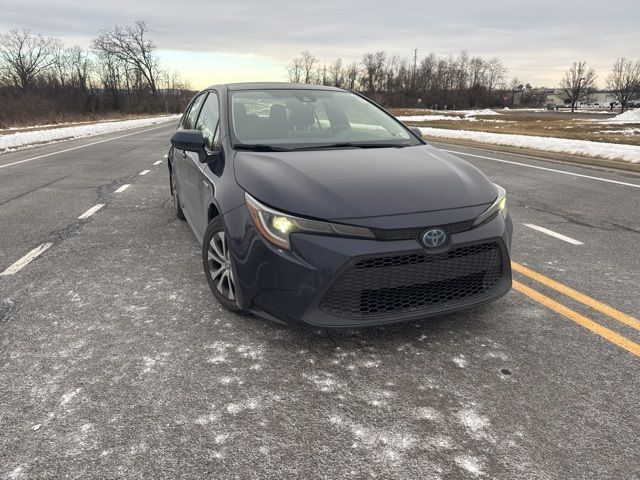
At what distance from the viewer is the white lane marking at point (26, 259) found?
14.4ft

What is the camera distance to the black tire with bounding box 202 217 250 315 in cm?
336

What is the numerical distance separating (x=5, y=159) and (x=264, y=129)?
12.8 metres

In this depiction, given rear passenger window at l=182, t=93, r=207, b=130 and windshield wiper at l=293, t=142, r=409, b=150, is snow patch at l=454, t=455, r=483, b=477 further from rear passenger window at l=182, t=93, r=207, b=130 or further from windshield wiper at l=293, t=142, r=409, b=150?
rear passenger window at l=182, t=93, r=207, b=130

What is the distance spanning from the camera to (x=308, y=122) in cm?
429

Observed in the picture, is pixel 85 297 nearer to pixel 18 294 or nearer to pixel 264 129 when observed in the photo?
pixel 18 294

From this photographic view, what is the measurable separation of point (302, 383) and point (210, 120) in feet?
8.93

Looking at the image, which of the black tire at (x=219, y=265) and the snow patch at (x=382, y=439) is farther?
the black tire at (x=219, y=265)

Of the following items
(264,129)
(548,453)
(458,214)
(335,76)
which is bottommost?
(548,453)

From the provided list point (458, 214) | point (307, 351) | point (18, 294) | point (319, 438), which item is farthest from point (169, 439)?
point (18, 294)

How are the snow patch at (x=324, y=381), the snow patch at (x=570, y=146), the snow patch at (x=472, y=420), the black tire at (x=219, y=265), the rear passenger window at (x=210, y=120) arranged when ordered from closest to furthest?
the snow patch at (x=472, y=420) → the snow patch at (x=324, y=381) → the black tire at (x=219, y=265) → the rear passenger window at (x=210, y=120) → the snow patch at (x=570, y=146)

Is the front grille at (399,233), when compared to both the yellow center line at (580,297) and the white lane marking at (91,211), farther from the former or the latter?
the white lane marking at (91,211)

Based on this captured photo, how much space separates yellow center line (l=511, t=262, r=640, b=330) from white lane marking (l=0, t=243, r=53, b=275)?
14.7ft

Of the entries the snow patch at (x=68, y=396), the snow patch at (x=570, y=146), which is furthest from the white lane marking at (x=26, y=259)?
the snow patch at (x=570, y=146)

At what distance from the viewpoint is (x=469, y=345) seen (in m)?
3.04
